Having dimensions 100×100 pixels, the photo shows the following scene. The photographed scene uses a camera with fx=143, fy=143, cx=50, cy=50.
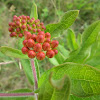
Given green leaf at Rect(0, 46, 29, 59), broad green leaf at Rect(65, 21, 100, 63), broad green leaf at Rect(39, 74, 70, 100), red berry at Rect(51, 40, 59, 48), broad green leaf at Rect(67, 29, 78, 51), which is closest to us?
broad green leaf at Rect(39, 74, 70, 100)

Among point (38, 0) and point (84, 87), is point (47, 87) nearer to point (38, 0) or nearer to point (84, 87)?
point (84, 87)

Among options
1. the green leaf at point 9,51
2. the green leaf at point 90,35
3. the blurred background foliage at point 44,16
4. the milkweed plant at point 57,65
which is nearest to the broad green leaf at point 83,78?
the milkweed plant at point 57,65

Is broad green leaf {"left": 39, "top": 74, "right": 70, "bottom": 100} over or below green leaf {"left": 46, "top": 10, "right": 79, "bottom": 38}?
below

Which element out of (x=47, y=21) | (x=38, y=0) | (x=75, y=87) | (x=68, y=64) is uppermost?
(x=38, y=0)

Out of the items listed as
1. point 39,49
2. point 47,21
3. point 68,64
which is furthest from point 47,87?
point 47,21

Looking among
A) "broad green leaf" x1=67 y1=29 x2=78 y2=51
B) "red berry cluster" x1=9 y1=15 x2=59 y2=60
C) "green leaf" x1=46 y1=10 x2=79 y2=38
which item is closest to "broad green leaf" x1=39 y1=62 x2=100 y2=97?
"red berry cluster" x1=9 y1=15 x2=59 y2=60

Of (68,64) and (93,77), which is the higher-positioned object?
(68,64)

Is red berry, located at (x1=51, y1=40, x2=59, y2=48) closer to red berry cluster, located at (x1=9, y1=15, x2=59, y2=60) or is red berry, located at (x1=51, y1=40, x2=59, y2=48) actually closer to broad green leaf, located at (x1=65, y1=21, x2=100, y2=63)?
red berry cluster, located at (x1=9, y1=15, x2=59, y2=60)
